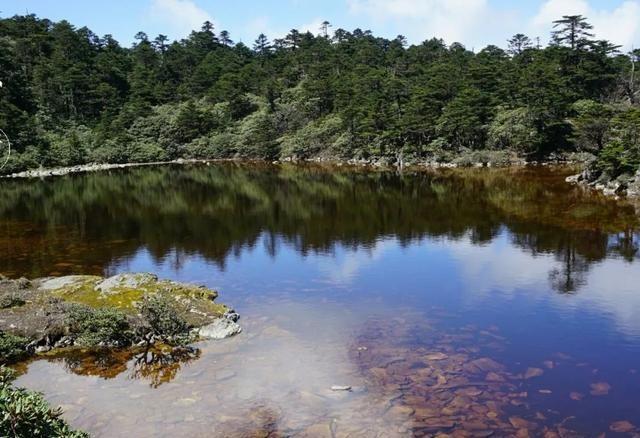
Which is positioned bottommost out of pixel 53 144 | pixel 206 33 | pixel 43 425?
pixel 43 425

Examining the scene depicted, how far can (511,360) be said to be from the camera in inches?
611

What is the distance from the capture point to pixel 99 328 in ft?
56.2

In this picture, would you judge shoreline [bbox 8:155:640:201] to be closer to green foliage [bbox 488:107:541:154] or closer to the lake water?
green foliage [bbox 488:107:541:154]

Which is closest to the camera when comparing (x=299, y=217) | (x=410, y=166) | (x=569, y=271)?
(x=569, y=271)

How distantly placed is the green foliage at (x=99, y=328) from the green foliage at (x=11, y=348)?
137 cm

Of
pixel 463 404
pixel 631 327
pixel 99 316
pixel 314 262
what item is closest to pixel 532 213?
pixel 314 262

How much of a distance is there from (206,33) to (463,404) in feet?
456

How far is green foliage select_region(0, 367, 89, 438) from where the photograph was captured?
708 centimetres

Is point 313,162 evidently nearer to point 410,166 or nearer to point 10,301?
point 410,166

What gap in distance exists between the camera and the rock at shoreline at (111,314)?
17250mm

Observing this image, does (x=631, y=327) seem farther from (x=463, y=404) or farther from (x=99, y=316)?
(x=99, y=316)

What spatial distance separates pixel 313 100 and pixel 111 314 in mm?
74497

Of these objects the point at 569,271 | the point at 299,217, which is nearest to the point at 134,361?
the point at 569,271

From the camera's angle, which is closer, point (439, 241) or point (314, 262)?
point (314, 262)
